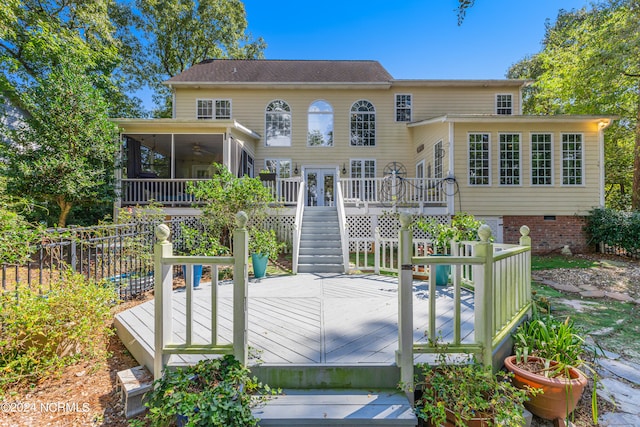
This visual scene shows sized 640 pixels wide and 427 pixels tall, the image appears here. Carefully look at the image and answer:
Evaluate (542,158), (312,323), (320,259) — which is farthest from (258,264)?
(542,158)

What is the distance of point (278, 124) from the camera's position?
13.4 meters

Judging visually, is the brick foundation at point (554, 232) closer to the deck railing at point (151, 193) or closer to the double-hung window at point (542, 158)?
the double-hung window at point (542, 158)

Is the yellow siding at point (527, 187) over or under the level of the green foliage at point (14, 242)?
over

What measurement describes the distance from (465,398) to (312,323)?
1.79 metres

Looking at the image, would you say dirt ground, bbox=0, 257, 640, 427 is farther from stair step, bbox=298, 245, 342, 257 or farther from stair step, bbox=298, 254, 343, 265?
stair step, bbox=298, 245, 342, 257

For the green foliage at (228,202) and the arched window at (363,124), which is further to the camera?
the arched window at (363,124)

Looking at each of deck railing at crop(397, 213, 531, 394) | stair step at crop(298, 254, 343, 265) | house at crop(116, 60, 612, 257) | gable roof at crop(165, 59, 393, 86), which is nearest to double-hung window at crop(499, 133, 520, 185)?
house at crop(116, 60, 612, 257)

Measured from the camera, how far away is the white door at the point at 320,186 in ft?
43.7

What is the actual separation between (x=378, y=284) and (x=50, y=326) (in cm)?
455

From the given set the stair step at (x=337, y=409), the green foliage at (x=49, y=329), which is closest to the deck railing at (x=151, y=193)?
the green foliage at (x=49, y=329)

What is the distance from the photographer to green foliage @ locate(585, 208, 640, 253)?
9.25 metres

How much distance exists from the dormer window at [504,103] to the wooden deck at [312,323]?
11934 millimetres

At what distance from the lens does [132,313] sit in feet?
12.3

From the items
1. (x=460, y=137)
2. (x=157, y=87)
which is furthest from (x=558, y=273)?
(x=157, y=87)
